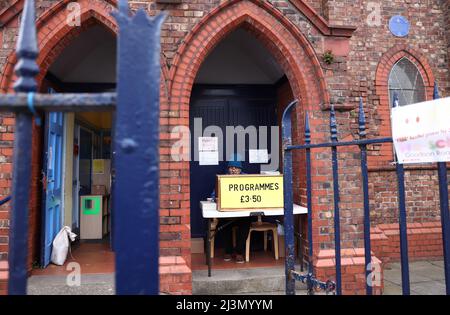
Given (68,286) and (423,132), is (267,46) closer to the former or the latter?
(423,132)

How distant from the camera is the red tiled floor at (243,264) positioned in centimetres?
471

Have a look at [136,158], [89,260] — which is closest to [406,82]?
[136,158]

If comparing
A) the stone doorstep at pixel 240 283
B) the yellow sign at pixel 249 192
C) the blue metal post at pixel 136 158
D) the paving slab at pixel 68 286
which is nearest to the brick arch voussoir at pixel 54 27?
the paving slab at pixel 68 286

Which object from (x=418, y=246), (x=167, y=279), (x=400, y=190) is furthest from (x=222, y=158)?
(x=400, y=190)

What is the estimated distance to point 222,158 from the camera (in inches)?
249

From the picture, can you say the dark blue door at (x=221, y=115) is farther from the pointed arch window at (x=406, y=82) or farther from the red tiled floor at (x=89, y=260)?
the pointed arch window at (x=406, y=82)

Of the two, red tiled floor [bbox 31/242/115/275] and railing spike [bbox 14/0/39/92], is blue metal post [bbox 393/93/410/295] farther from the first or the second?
red tiled floor [bbox 31/242/115/275]

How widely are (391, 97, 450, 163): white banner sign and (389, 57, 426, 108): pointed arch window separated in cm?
496

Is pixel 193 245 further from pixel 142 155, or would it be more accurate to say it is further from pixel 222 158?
pixel 142 155

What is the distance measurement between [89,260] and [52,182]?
1.41 meters

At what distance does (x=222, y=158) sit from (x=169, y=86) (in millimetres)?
2520

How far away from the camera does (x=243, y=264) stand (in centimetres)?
482

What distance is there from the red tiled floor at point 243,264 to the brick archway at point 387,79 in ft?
8.40

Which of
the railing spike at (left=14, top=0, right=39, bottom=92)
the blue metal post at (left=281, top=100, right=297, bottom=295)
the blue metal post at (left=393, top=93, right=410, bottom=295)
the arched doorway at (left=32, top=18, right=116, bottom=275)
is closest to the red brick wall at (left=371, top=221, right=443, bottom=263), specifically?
the blue metal post at (left=281, top=100, right=297, bottom=295)
